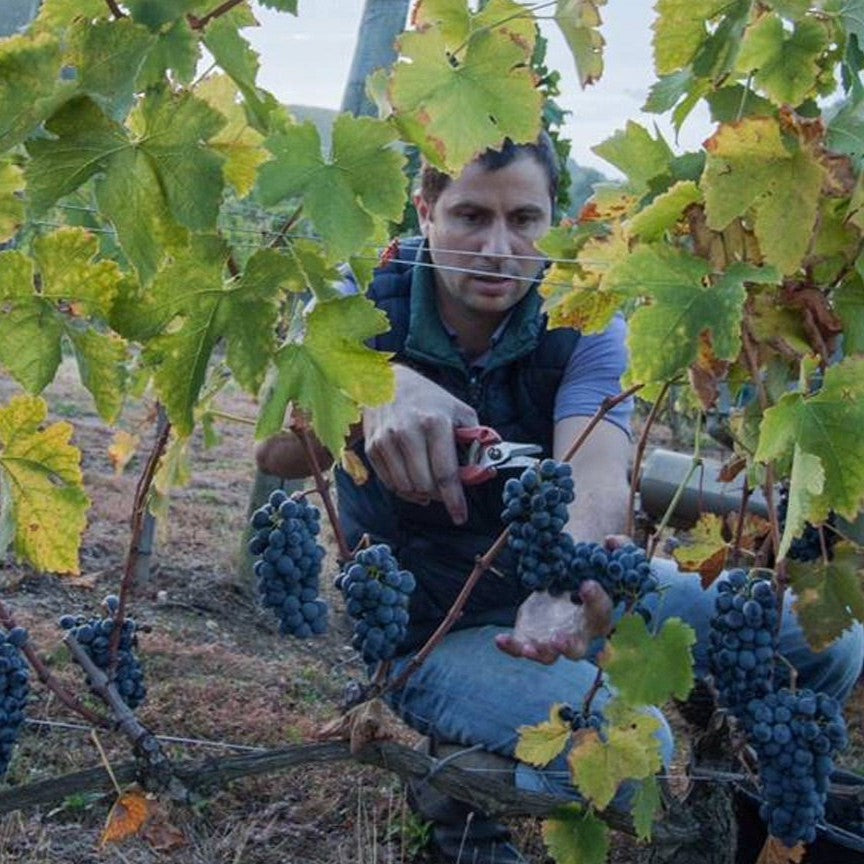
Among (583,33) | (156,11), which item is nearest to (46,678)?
(156,11)

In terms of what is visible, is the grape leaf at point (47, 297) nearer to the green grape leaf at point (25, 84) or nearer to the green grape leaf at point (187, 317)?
the green grape leaf at point (187, 317)

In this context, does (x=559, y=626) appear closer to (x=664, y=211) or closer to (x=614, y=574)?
(x=614, y=574)

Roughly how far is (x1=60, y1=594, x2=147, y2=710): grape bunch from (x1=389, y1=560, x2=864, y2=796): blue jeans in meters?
0.77

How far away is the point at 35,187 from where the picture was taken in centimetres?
151

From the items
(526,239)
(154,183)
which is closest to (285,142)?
(154,183)

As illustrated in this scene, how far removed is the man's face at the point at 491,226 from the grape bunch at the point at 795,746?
3.55 ft

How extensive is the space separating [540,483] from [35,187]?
2.64ft

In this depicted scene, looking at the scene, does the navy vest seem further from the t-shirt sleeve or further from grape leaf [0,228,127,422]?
grape leaf [0,228,127,422]

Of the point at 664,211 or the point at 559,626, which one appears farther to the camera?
the point at 559,626

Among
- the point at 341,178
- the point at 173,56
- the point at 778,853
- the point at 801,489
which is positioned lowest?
the point at 778,853

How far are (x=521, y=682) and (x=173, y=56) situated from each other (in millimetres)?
1594

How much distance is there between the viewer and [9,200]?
5.76 feet

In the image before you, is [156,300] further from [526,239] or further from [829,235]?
[526,239]

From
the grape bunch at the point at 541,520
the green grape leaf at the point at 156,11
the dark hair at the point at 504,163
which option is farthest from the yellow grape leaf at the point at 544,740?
the dark hair at the point at 504,163
